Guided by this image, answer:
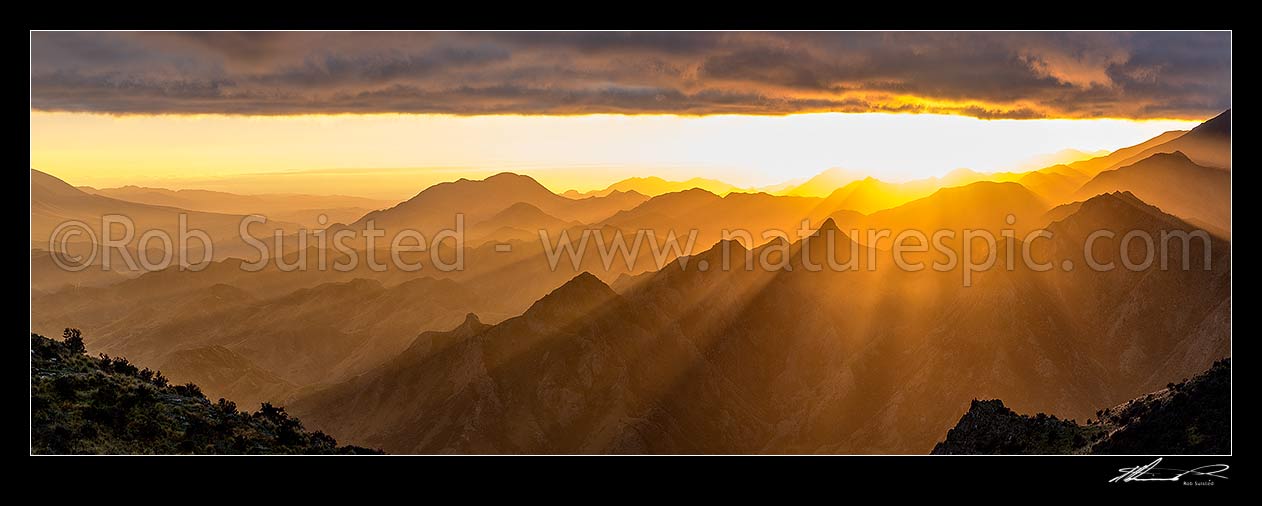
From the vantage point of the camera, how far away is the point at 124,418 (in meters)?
29.7

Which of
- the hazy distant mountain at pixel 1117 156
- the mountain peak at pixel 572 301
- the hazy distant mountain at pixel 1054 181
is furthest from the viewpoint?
the hazy distant mountain at pixel 1054 181

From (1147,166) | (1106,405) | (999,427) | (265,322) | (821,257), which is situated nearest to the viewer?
(999,427)

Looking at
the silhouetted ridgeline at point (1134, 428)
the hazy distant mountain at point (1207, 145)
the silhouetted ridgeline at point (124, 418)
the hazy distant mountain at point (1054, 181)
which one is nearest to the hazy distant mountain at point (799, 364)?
the hazy distant mountain at point (1207, 145)

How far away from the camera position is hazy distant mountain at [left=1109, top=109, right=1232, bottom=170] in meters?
142

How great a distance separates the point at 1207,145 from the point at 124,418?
15983 centimetres

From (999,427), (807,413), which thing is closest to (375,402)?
(807,413)

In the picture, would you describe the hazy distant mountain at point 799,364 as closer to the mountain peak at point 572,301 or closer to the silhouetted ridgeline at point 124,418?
the mountain peak at point 572,301

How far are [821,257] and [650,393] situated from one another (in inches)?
1630

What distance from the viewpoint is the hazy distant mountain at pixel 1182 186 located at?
132 m

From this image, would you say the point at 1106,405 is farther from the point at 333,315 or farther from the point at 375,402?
the point at 333,315

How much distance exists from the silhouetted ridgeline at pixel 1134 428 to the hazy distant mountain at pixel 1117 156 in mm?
142811

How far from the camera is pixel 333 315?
196000 mm

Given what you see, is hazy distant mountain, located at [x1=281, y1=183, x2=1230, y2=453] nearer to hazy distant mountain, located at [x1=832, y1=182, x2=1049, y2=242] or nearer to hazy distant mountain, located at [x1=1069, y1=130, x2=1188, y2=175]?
hazy distant mountain, located at [x1=832, y1=182, x2=1049, y2=242]
